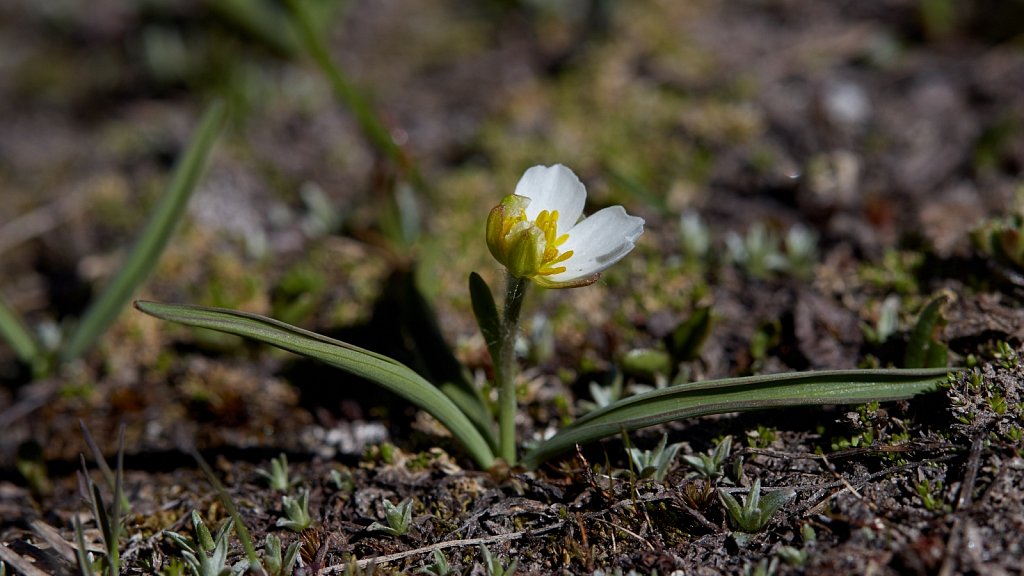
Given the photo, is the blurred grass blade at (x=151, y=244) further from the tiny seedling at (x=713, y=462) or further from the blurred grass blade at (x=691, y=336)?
the tiny seedling at (x=713, y=462)

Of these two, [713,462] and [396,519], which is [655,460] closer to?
[713,462]

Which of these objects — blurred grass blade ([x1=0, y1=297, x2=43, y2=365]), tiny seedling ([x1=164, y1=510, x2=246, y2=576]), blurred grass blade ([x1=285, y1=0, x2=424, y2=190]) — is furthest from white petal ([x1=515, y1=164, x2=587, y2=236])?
blurred grass blade ([x1=0, y1=297, x2=43, y2=365])

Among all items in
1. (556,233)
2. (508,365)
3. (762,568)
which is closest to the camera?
(762,568)

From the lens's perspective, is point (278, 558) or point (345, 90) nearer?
point (278, 558)

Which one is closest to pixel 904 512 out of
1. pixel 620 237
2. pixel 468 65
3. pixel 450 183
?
pixel 620 237

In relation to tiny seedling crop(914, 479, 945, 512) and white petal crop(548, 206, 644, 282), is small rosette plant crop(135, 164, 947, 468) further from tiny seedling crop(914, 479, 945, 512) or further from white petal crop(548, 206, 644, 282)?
tiny seedling crop(914, 479, 945, 512)

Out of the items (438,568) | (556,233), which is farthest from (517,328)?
(438,568)

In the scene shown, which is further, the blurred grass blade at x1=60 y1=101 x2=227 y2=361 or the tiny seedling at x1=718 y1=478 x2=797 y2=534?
the blurred grass blade at x1=60 y1=101 x2=227 y2=361

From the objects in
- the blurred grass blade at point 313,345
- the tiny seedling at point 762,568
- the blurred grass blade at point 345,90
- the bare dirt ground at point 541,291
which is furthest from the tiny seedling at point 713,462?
the blurred grass blade at point 345,90
